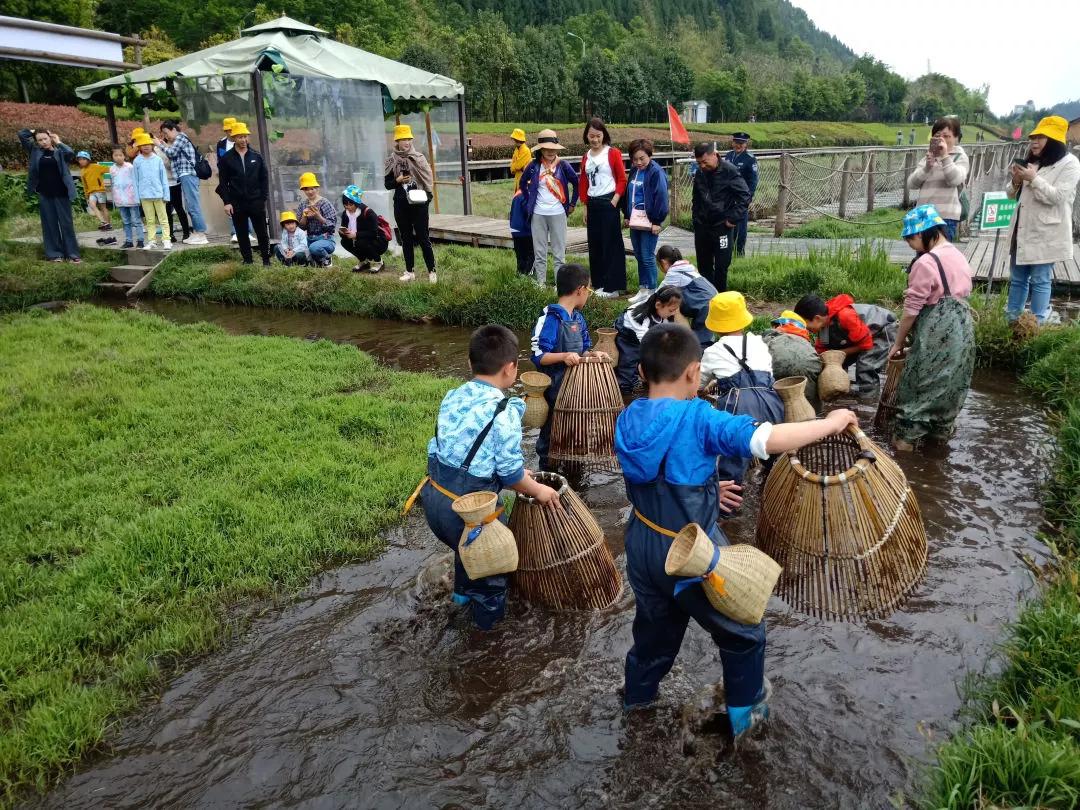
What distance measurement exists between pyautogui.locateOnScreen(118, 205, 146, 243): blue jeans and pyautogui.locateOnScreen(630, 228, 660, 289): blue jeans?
956 cm

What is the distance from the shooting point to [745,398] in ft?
14.1

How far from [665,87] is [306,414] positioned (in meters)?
68.7

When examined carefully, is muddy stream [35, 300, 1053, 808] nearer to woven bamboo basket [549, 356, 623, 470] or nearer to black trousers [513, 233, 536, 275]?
woven bamboo basket [549, 356, 623, 470]

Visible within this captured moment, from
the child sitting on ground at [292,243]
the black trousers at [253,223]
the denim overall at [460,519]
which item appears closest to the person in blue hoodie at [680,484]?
the denim overall at [460,519]

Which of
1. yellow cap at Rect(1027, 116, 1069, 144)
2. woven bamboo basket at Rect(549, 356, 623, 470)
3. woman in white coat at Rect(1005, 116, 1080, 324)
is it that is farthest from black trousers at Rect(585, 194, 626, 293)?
woven bamboo basket at Rect(549, 356, 623, 470)

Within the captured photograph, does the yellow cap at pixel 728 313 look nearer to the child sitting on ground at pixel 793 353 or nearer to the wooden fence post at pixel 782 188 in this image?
the child sitting on ground at pixel 793 353

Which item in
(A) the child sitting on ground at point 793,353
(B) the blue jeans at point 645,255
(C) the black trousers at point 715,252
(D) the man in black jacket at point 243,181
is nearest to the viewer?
(A) the child sitting on ground at point 793,353

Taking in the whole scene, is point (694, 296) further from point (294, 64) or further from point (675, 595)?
point (294, 64)

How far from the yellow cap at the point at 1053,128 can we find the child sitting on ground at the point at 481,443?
594 centimetres

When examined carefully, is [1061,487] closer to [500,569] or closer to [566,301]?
[566,301]

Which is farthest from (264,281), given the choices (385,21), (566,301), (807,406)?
(385,21)

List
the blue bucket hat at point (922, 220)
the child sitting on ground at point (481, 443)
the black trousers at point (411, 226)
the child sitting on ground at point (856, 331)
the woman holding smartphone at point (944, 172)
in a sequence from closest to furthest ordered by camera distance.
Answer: the child sitting on ground at point (481, 443) < the blue bucket hat at point (922, 220) < the child sitting on ground at point (856, 331) < the woman holding smartphone at point (944, 172) < the black trousers at point (411, 226)

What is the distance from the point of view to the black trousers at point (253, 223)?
11.8 m

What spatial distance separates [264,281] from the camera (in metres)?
11.7
